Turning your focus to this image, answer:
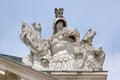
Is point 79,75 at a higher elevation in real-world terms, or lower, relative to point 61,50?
lower

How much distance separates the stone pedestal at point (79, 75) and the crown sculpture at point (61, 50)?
0.35 meters

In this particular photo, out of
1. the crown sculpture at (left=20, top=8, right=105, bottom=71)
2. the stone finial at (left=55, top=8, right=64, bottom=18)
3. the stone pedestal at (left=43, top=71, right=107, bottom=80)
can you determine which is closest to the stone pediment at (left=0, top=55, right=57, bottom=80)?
the stone pedestal at (left=43, top=71, right=107, bottom=80)

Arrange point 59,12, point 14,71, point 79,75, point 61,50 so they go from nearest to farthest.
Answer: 1. point 14,71
2. point 79,75
3. point 61,50
4. point 59,12

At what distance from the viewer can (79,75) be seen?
20031mm

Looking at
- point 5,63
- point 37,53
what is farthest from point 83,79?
point 5,63

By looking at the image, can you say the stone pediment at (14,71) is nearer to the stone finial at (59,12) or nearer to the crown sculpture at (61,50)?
the crown sculpture at (61,50)

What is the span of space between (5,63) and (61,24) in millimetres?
5256

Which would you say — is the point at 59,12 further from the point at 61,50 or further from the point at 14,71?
the point at 14,71

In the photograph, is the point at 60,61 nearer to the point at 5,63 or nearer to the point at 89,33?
the point at 89,33

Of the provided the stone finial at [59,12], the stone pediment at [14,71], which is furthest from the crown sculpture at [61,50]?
the stone pediment at [14,71]

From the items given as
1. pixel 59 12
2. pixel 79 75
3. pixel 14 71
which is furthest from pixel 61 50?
pixel 14 71

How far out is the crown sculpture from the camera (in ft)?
67.7

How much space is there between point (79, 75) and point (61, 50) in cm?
137

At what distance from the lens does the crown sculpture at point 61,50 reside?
67.7 feet
